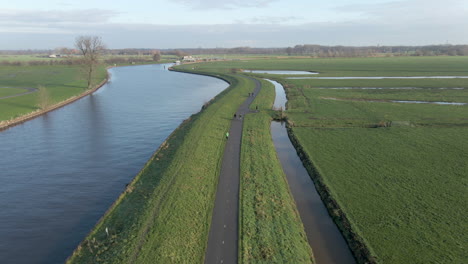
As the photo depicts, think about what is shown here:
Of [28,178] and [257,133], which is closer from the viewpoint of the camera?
[28,178]

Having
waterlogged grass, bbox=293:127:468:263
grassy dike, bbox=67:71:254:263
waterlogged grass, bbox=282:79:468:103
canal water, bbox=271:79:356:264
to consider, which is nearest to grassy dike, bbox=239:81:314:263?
canal water, bbox=271:79:356:264

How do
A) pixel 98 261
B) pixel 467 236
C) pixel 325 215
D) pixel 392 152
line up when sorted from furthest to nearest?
pixel 392 152
pixel 325 215
pixel 467 236
pixel 98 261

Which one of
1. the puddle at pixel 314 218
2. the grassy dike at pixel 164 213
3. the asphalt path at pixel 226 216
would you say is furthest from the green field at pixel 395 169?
the grassy dike at pixel 164 213

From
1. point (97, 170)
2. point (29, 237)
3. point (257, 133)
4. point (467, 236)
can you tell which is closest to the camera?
point (467, 236)

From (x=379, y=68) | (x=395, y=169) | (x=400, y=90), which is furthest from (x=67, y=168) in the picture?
(x=379, y=68)

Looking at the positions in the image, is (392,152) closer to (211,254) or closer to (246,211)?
(246,211)

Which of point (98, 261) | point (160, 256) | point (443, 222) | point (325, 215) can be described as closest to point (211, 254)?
point (160, 256)
